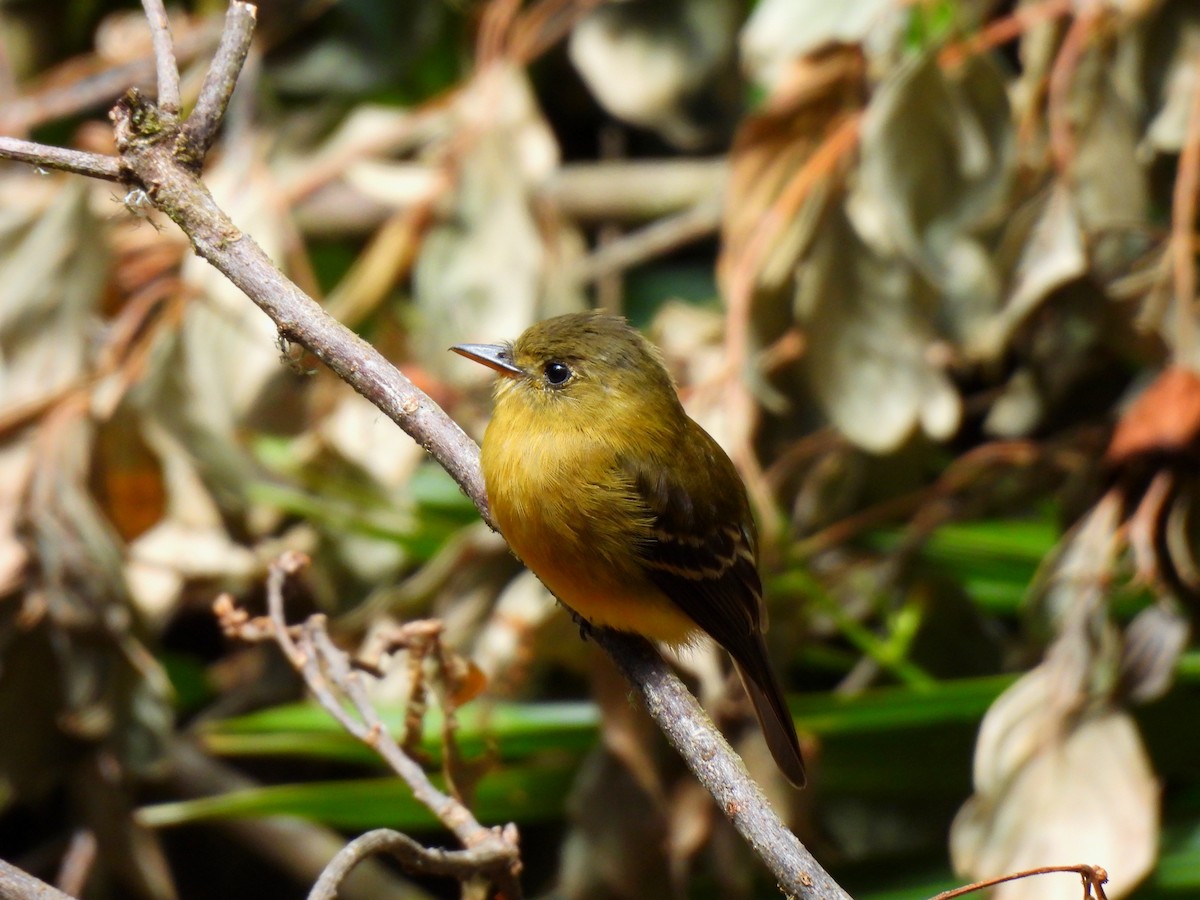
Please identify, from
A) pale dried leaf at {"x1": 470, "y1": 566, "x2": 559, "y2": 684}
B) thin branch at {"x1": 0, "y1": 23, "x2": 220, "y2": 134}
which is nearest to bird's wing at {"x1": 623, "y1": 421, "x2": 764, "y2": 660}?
pale dried leaf at {"x1": 470, "y1": 566, "x2": 559, "y2": 684}

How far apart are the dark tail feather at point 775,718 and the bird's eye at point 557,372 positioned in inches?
19.3

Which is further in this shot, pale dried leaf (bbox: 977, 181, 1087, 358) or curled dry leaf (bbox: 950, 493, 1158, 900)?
pale dried leaf (bbox: 977, 181, 1087, 358)

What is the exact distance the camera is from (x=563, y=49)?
3.91 m

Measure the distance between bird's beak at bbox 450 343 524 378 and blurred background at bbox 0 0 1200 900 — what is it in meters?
0.50

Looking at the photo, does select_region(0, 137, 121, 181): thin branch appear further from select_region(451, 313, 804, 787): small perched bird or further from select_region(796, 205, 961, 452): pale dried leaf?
select_region(796, 205, 961, 452): pale dried leaf

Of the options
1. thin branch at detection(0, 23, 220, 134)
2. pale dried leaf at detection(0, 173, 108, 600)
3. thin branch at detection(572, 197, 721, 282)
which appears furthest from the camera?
thin branch at detection(0, 23, 220, 134)

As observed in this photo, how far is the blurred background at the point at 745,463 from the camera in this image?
2396 millimetres

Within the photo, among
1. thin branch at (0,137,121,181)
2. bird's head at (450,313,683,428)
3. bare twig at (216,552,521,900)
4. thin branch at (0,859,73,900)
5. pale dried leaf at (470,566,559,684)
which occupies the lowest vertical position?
thin branch at (0,859,73,900)

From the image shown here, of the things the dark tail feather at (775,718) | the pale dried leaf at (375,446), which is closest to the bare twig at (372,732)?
the dark tail feather at (775,718)

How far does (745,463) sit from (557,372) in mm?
508

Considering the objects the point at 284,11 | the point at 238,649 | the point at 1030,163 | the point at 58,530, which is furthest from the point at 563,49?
the point at 58,530

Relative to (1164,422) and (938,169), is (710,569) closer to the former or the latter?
(1164,422)

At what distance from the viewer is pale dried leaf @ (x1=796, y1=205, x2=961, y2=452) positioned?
8.31ft

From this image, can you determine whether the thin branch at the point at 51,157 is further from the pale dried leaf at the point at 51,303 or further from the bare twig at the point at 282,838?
the bare twig at the point at 282,838
